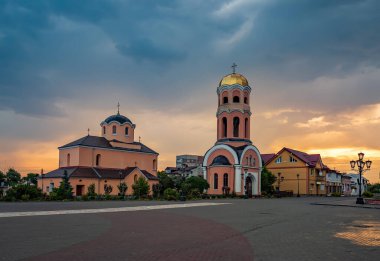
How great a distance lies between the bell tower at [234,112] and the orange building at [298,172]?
49.0 ft

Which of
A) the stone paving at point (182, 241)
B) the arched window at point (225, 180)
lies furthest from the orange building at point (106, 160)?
the stone paving at point (182, 241)

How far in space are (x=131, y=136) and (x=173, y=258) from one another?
5170 cm

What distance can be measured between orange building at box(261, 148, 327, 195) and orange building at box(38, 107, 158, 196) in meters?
23.8

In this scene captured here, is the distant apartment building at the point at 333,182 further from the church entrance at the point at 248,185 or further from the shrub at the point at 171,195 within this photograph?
the shrub at the point at 171,195

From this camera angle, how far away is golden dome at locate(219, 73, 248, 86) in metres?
57.7

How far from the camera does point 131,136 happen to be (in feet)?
195

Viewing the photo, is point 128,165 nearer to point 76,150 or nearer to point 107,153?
point 107,153

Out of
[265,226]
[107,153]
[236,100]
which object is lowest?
[265,226]

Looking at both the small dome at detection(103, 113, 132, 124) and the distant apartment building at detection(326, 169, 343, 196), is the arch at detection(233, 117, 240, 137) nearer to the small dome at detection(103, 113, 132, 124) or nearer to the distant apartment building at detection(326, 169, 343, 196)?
the small dome at detection(103, 113, 132, 124)

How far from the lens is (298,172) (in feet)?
222

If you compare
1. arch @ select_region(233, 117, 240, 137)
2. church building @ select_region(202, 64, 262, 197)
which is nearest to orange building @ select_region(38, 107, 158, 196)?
church building @ select_region(202, 64, 262, 197)

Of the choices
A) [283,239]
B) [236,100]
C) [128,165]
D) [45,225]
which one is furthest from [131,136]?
[283,239]

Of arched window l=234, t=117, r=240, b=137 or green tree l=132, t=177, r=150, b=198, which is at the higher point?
arched window l=234, t=117, r=240, b=137

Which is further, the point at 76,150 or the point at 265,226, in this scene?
the point at 76,150
